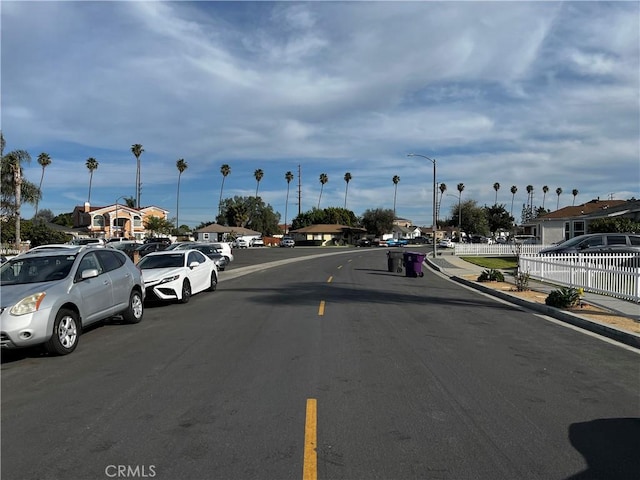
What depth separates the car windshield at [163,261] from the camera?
14.9 metres

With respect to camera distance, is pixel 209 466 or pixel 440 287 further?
pixel 440 287

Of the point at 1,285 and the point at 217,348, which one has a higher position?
the point at 1,285

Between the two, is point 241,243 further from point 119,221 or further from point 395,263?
point 395,263

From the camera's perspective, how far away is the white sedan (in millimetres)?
13539

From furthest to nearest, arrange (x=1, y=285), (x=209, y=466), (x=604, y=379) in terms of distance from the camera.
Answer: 1. (x=1, y=285)
2. (x=604, y=379)
3. (x=209, y=466)

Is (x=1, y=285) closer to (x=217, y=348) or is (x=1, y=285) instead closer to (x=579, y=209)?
(x=217, y=348)

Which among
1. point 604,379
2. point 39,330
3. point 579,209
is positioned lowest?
point 604,379

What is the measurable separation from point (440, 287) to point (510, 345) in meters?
10.3

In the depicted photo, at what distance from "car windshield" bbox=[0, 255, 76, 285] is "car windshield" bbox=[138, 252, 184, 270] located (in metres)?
5.67

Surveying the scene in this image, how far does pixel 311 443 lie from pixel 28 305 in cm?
509

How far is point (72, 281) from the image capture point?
843 cm

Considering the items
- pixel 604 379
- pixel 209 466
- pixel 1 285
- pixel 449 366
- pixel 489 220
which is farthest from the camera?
pixel 489 220

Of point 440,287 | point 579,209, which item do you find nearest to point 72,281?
point 440,287

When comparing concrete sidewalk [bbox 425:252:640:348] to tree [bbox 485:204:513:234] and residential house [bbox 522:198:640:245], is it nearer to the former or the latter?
residential house [bbox 522:198:640:245]
